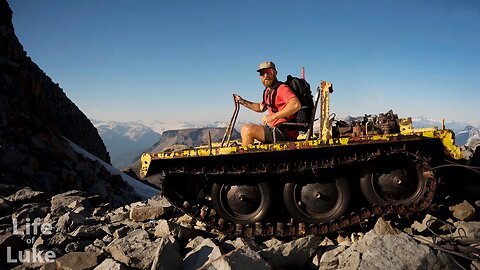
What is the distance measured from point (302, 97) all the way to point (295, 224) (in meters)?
2.42

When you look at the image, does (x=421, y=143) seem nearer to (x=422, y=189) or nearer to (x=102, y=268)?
(x=422, y=189)

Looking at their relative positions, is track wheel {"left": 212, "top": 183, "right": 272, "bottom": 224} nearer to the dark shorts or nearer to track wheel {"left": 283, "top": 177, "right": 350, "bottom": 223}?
track wheel {"left": 283, "top": 177, "right": 350, "bottom": 223}

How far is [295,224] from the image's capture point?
627cm

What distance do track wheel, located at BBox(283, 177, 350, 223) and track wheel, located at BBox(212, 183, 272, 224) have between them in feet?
1.33

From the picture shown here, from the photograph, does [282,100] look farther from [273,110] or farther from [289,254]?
[289,254]

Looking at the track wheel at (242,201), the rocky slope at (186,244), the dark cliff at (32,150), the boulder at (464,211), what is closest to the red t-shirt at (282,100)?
the track wheel at (242,201)

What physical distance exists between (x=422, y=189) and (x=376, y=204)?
2.54ft

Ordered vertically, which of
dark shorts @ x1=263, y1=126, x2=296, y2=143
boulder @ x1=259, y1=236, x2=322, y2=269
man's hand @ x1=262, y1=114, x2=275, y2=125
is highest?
man's hand @ x1=262, y1=114, x2=275, y2=125

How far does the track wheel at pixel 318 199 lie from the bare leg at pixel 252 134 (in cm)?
102

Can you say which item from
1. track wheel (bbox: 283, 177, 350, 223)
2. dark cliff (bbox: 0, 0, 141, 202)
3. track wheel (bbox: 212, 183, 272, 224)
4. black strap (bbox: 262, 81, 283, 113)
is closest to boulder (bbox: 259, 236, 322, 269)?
track wheel (bbox: 283, 177, 350, 223)

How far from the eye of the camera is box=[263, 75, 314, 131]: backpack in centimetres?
675

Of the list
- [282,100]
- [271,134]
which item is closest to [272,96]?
[282,100]

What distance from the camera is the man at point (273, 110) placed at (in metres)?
6.36

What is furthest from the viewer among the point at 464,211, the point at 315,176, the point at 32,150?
the point at 32,150
